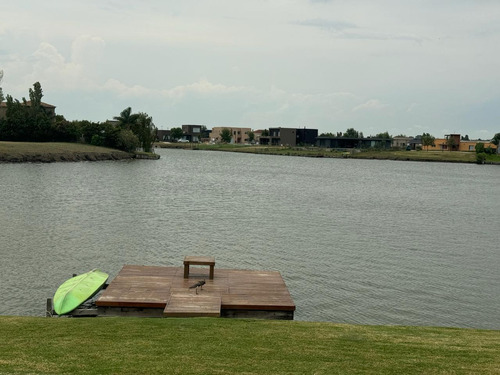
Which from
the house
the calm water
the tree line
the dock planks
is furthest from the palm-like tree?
the dock planks

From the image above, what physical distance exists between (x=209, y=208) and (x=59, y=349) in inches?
1722

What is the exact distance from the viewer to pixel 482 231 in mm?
49094

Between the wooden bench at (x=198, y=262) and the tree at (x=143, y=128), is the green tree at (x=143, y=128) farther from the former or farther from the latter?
the wooden bench at (x=198, y=262)

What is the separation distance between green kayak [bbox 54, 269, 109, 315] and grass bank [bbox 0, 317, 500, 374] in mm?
3727

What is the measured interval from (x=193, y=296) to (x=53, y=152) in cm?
11165

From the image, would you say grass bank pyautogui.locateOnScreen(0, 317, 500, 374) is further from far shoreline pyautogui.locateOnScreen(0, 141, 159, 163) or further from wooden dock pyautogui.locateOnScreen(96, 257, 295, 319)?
far shoreline pyautogui.locateOnScreen(0, 141, 159, 163)

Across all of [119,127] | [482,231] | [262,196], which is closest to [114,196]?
[262,196]

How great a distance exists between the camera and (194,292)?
860 inches

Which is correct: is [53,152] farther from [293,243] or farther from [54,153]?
[293,243]

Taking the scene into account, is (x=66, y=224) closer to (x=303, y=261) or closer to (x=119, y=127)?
(x=303, y=261)

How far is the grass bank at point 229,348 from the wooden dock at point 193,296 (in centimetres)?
281

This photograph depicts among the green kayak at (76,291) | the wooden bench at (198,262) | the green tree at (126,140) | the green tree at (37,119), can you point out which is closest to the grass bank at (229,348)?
the green kayak at (76,291)

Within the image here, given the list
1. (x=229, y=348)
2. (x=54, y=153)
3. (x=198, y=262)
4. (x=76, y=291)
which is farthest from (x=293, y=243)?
(x=54, y=153)

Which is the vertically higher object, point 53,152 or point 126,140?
point 126,140
